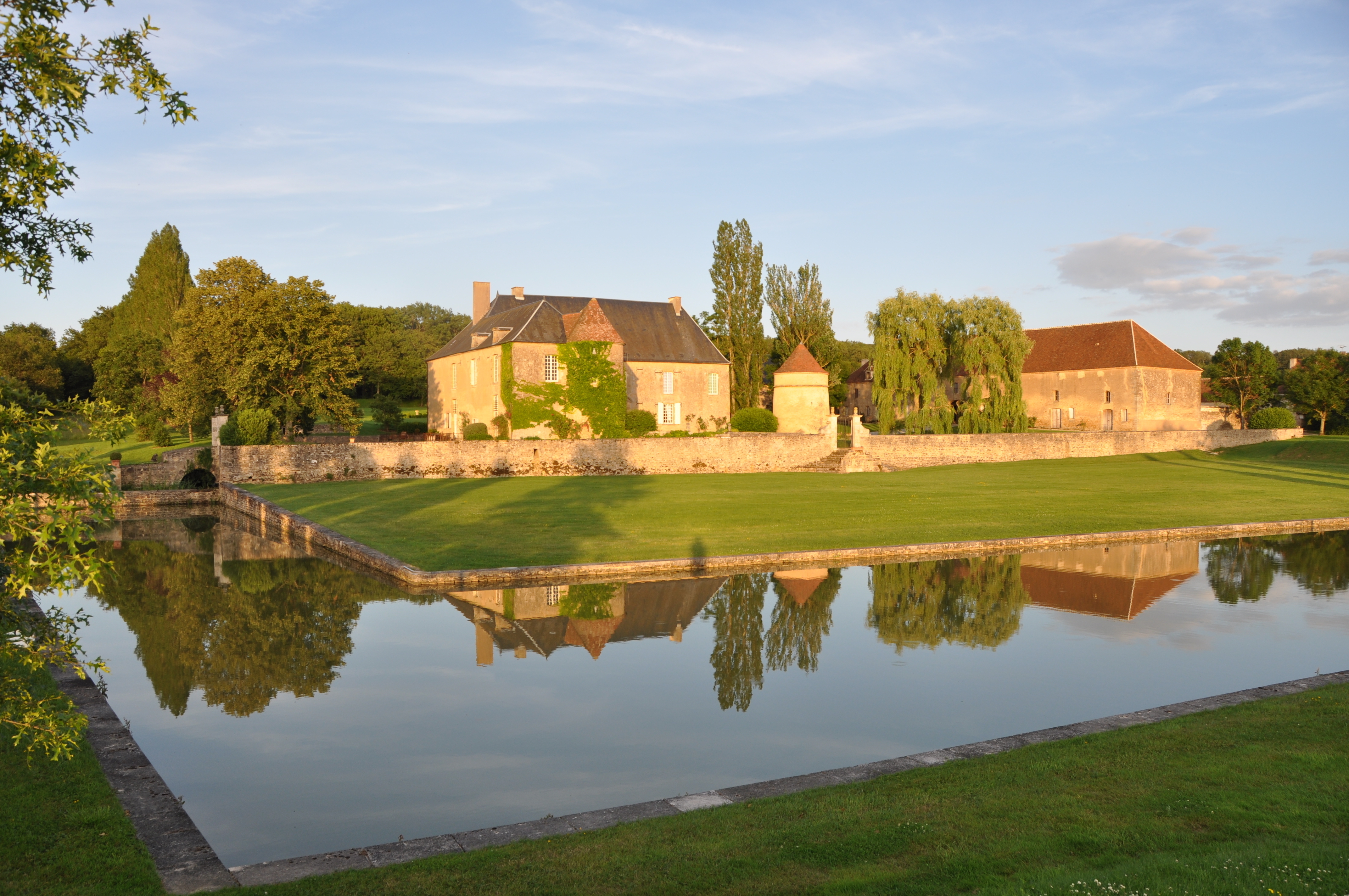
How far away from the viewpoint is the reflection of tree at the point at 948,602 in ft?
38.3

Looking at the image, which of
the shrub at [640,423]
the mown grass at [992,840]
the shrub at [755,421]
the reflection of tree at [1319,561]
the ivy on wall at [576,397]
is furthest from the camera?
the shrub at [755,421]

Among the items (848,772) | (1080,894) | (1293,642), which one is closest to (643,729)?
(848,772)

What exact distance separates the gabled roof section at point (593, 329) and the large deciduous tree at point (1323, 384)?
52744 millimetres

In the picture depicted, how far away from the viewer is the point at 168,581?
15.8 meters

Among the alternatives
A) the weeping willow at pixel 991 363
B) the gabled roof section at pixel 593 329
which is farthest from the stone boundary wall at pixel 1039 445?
the gabled roof section at pixel 593 329

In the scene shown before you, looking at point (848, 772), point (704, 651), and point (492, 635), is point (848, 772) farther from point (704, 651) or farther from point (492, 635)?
point (492, 635)

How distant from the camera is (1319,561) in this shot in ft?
58.2

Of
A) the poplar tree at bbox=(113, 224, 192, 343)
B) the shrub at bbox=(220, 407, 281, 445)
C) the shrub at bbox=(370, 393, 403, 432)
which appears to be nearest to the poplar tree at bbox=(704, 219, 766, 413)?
the shrub at bbox=(370, 393, 403, 432)

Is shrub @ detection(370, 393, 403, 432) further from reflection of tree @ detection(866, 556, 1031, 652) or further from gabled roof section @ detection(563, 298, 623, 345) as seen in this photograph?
reflection of tree @ detection(866, 556, 1031, 652)

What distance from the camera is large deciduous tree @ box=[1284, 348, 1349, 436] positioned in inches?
2454

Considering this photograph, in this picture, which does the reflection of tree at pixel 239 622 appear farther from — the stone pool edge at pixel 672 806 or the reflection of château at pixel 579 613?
the stone pool edge at pixel 672 806

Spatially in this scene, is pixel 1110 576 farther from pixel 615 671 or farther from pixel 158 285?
pixel 158 285

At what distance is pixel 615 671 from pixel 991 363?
1422 inches

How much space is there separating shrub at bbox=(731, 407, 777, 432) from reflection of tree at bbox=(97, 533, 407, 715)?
29.2 m
